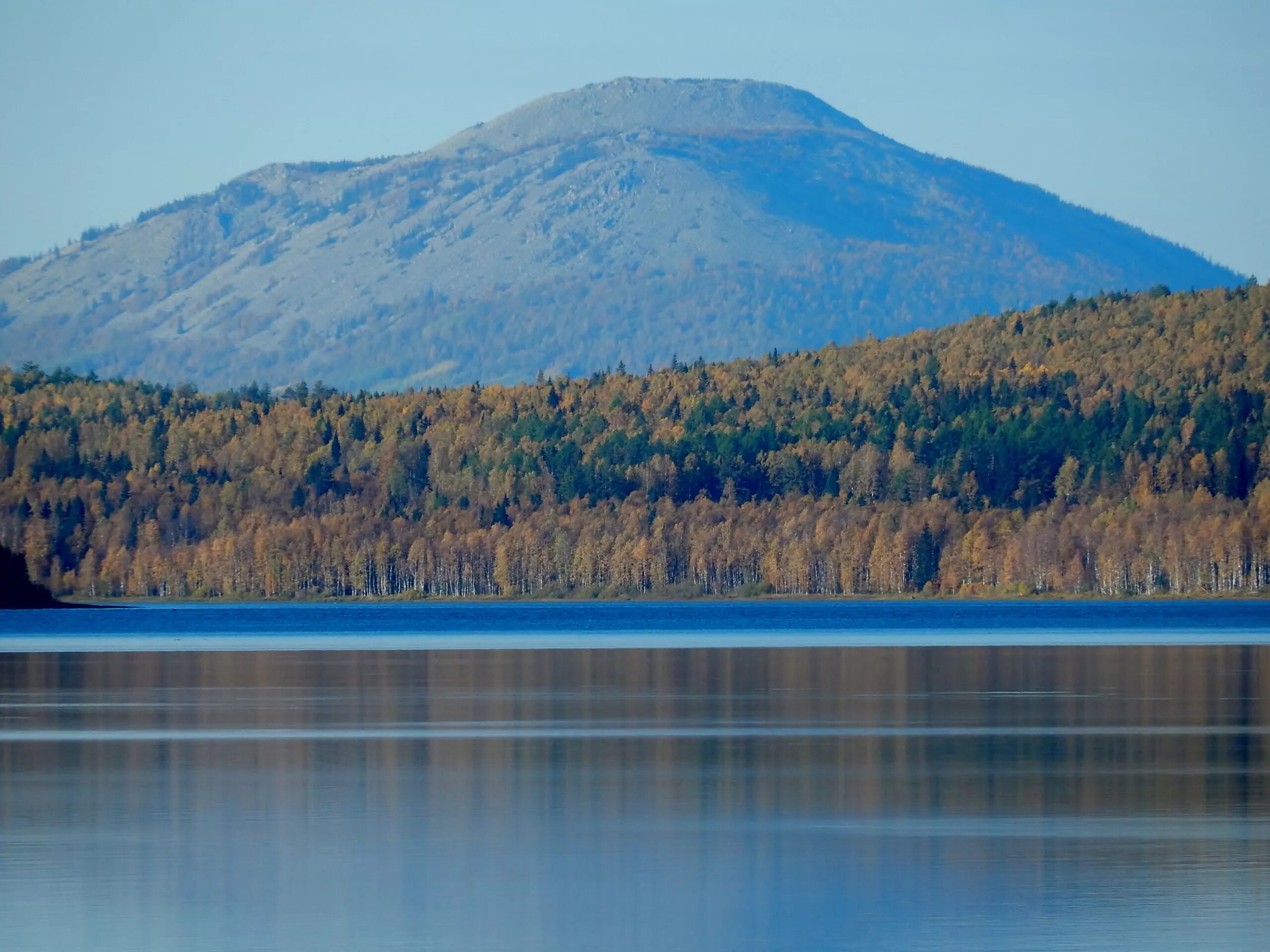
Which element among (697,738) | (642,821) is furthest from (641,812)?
(697,738)

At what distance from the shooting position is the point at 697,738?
128ft

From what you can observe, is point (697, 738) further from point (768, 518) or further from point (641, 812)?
point (768, 518)

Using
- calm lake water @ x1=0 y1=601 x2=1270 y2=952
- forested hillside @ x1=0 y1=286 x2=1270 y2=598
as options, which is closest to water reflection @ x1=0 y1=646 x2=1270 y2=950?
calm lake water @ x1=0 y1=601 x2=1270 y2=952

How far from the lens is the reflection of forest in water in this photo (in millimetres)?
30484

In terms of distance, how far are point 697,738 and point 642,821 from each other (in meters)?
10.8

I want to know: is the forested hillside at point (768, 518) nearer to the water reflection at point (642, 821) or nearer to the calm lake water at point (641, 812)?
the calm lake water at point (641, 812)

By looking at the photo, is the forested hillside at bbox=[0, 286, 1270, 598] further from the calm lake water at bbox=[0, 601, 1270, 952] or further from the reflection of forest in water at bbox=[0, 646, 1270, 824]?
the calm lake water at bbox=[0, 601, 1270, 952]

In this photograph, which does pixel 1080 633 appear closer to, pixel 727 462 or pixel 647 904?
pixel 647 904

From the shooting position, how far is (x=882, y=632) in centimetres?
10050

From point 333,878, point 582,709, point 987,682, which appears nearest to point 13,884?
point 333,878

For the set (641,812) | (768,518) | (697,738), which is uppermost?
(768,518)

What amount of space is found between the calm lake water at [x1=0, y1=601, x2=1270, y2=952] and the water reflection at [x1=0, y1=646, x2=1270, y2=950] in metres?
0.07

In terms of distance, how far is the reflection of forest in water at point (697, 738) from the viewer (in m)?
30.5

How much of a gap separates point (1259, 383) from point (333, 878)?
17959 cm
